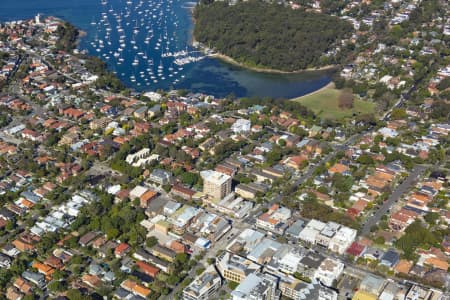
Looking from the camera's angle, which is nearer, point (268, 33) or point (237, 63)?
point (237, 63)

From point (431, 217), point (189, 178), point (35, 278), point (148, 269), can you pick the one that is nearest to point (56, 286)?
point (35, 278)

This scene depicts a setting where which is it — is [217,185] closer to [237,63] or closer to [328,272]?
[328,272]

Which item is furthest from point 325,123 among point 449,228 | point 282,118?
point 449,228

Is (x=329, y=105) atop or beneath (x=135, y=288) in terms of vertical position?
atop

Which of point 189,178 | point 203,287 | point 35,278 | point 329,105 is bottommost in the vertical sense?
point 35,278

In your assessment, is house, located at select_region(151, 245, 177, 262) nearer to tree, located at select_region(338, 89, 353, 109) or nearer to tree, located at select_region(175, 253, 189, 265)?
tree, located at select_region(175, 253, 189, 265)

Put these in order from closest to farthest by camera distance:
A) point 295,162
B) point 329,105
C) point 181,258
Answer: point 181,258 → point 295,162 → point 329,105

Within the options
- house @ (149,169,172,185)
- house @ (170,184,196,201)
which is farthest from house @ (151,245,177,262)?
house @ (149,169,172,185)
